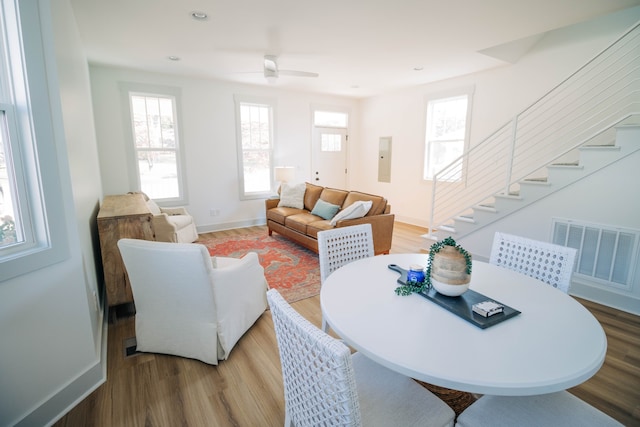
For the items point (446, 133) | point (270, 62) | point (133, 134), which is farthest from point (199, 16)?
point (446, 133)

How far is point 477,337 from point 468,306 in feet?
0.68

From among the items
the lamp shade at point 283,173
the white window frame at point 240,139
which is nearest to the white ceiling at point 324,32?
the white window frame at point 240,139

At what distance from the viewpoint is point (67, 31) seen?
7.27ft

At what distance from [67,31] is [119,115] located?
2.51 m

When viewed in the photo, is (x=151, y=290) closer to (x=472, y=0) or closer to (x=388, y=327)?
(x=388, y=327)

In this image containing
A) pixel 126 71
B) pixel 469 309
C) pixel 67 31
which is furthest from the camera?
pixel 126 71

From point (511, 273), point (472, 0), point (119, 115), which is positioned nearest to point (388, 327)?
point (511, 273)

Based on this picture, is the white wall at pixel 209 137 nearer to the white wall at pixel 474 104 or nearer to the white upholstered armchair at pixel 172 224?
the white upholstered armchair at pixel 172 224

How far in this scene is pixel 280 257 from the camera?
4.04m

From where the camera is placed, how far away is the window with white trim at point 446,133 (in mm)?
4984

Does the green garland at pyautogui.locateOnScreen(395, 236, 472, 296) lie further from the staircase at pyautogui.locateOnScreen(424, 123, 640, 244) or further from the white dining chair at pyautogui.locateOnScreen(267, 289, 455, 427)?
the staircase at pyautogui.locateOnScreen(424, 123, 640, 244)

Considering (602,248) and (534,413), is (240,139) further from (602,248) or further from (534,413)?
(534,413)

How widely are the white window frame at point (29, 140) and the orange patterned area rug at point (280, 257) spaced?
195cm

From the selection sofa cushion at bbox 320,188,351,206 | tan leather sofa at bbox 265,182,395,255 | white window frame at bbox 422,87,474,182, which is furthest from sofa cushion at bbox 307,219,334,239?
white window frame at bbox 422,87,474,182
